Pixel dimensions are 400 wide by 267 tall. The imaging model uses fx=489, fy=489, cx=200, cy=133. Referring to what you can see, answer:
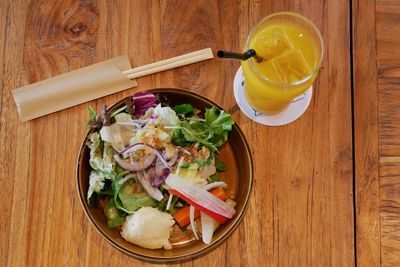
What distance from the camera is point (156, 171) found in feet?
4.00

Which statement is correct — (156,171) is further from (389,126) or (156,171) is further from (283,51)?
(389,126)

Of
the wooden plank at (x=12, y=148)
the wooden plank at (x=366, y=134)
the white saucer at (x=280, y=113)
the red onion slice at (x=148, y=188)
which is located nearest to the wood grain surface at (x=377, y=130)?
the wooden plank at (x=366, y=134)

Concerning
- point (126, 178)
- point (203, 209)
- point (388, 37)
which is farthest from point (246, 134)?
point (388, 37)

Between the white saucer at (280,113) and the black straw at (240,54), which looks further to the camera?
the white saucer at (280,113)

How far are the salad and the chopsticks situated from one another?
89 mm

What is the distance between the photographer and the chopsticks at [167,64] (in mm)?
1308

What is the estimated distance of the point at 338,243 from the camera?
49.2 inches

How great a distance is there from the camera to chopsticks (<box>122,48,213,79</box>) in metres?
1.31

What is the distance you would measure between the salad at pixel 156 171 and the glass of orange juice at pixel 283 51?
140mm

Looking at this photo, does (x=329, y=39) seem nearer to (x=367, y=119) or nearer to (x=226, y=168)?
(x=367, y=119)

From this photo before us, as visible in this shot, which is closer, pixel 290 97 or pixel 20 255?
pixel 290 97

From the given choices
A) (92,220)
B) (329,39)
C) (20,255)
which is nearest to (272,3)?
(329,39)

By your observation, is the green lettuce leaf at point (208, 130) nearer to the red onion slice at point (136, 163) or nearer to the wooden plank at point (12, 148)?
the red onion slice at point (136, 163)

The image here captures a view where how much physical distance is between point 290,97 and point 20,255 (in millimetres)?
791
